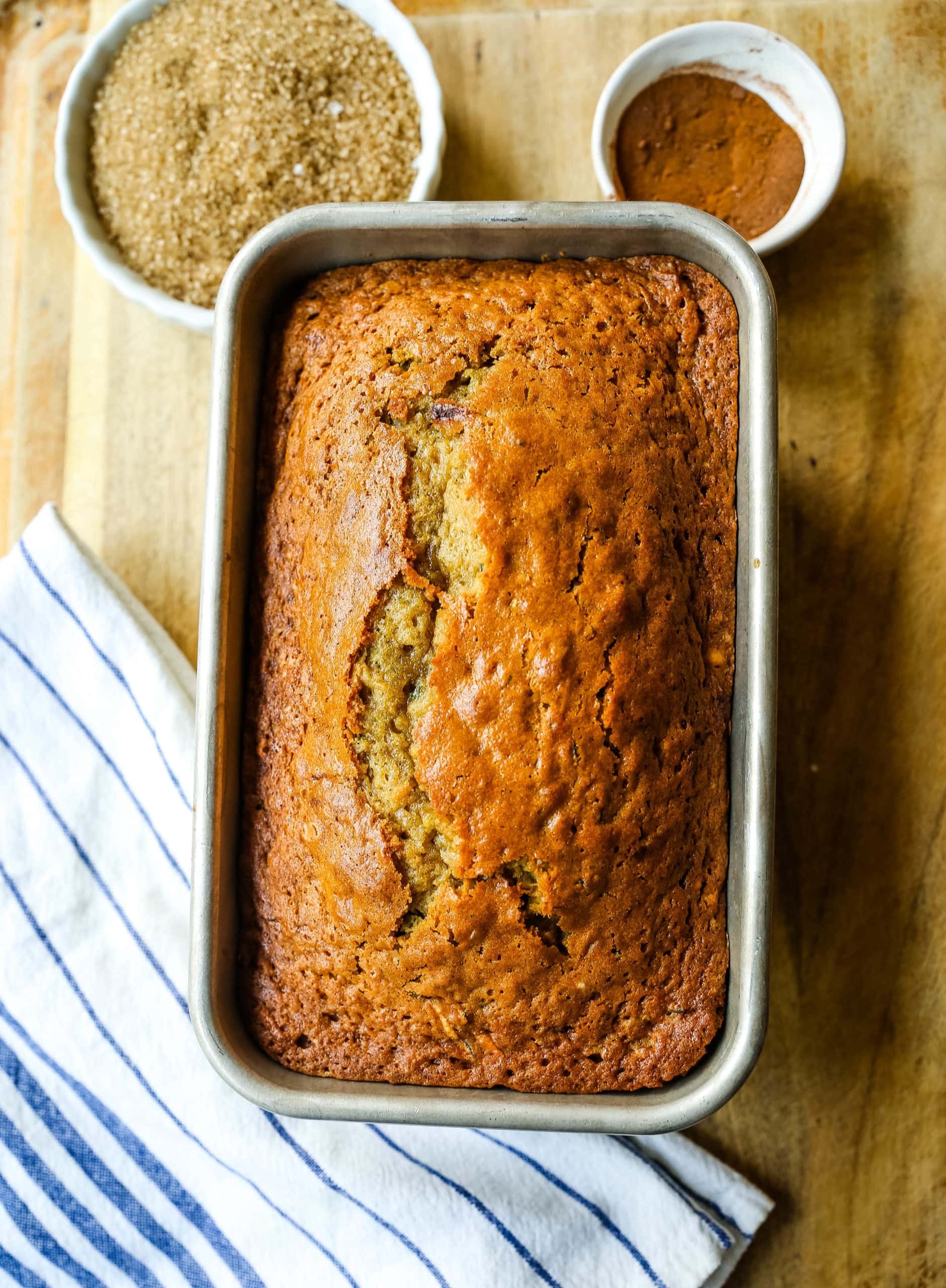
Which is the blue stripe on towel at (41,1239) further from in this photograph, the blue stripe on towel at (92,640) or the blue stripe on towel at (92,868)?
the blue stripe on towel at (92,640)

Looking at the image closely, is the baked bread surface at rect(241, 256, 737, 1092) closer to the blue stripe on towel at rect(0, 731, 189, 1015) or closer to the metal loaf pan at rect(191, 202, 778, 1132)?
the metal loaf pan at rect(191, 202, 778, 1132)

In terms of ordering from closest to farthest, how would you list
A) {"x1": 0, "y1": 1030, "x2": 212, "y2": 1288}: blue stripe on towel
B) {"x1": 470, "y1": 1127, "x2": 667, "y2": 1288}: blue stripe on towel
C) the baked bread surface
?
the baked bread surface → {"x1": 470, "y1": 1127, "x2": 667, "y2": 1288}: blue stripe on towel → {"x1": 0, "y1": 1030, "x2": 212, "y2": 1288}: blue stripe on towel

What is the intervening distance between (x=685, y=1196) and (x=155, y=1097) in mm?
815

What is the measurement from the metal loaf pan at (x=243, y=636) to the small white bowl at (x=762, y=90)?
1.04 feet

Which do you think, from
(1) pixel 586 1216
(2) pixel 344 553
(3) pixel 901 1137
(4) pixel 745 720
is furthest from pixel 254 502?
(3) pixel 901 1137

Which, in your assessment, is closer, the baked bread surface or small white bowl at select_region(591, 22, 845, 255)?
the baked bread surface

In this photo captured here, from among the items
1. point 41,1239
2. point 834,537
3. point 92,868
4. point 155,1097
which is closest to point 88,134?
point 92,868

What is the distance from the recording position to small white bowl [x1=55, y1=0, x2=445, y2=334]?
5.62 ft

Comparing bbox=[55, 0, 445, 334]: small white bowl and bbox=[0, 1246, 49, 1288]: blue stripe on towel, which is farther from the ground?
bbox=[55, 0, 445, 334]: small white bowl

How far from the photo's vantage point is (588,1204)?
1.64 m

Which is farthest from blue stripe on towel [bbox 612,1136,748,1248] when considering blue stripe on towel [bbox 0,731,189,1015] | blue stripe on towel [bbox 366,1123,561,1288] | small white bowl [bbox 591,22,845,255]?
small white bowl [bbox 591,22,845,255]

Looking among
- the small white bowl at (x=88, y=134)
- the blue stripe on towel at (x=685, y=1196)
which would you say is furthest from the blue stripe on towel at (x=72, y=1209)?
the small white bowl at (x=88, y=134)

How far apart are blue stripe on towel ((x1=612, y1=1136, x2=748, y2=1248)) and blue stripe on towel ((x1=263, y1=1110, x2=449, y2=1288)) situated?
0.32 meters

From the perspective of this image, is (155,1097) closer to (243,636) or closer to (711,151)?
(243,636)
